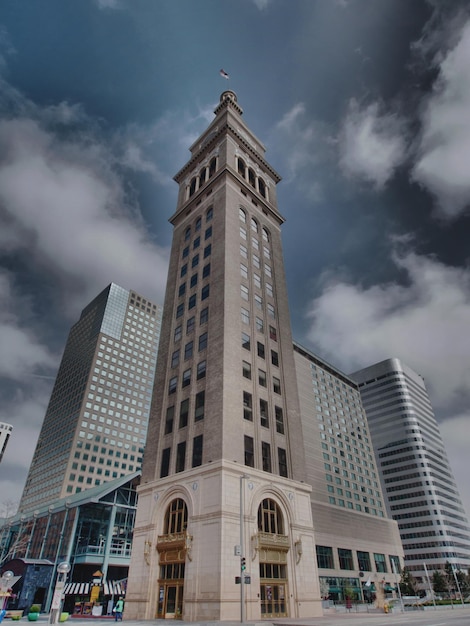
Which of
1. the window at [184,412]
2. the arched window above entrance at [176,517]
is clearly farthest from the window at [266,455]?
the arched window above entrance at [176,517]

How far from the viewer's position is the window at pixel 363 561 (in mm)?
92925

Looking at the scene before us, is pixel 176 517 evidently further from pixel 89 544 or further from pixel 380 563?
pixel 380 563

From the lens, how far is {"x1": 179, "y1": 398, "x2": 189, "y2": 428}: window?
139 feet

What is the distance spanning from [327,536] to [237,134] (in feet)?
272

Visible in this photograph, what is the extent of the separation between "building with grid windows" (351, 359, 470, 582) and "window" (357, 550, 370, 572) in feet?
198

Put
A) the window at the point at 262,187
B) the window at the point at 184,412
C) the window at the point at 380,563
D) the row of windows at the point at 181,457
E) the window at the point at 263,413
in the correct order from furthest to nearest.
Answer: the window at the point at 380,563 → the window at the point at 262,187 → the window at the point at 263,413 → the window at the point at 184,412 → the row of windows at the point at 181,457

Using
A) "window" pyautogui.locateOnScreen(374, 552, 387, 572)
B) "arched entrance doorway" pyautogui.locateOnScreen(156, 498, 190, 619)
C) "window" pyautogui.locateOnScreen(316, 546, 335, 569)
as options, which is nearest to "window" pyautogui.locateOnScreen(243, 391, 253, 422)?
"arched entrance doorway" pyautogui.locateOnScreen(156, 498, 190, 619)

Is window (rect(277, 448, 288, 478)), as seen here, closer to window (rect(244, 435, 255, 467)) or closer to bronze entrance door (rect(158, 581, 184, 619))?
window (rect(244, 435, 255, 467))

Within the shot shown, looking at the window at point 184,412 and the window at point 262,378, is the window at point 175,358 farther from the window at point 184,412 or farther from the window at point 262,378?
the window at point 262,378

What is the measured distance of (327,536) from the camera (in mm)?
86062

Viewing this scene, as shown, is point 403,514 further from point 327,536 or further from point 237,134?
point 237,134

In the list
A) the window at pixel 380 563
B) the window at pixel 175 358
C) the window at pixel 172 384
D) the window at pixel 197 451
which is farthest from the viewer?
the window at pixel 380 563

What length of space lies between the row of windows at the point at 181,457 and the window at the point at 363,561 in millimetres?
74662

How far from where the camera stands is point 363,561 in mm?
94188
